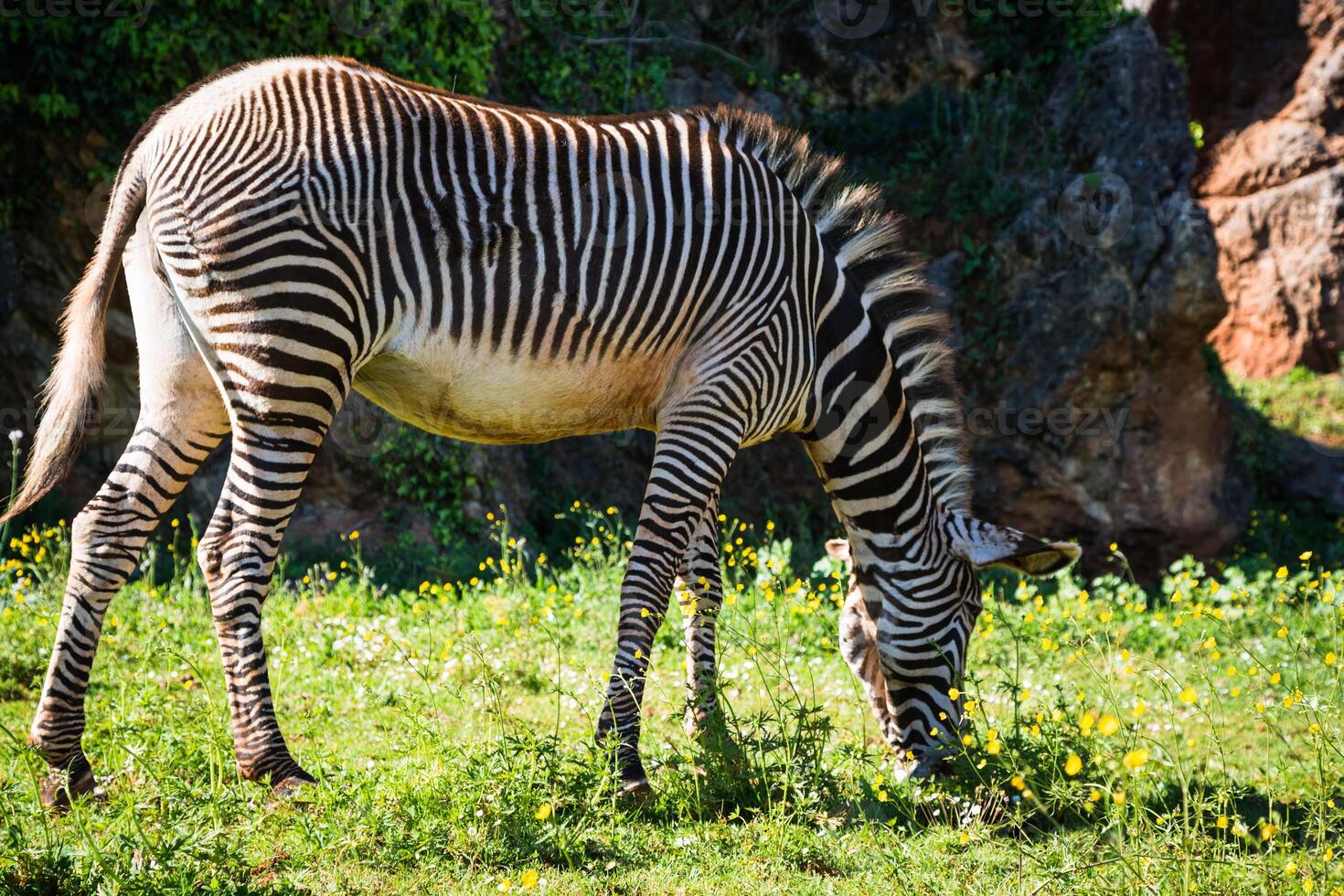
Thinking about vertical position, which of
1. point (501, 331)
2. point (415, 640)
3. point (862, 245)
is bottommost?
point (415, 640)

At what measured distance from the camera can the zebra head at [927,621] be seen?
5488 millimetres

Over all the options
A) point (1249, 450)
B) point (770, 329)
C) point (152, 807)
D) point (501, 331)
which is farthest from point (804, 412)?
point (1249, 450)

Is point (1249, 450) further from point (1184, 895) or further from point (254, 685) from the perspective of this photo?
point (254, 685)

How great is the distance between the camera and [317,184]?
192 inches

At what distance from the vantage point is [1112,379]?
37.9 feet

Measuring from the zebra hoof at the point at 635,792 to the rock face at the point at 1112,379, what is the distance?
25.0 feet

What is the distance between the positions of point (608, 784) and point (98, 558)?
7.81 ft

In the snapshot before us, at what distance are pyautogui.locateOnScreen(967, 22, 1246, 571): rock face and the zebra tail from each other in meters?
8.49

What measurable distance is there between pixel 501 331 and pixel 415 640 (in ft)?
8.70

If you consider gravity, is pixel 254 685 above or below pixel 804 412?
below
